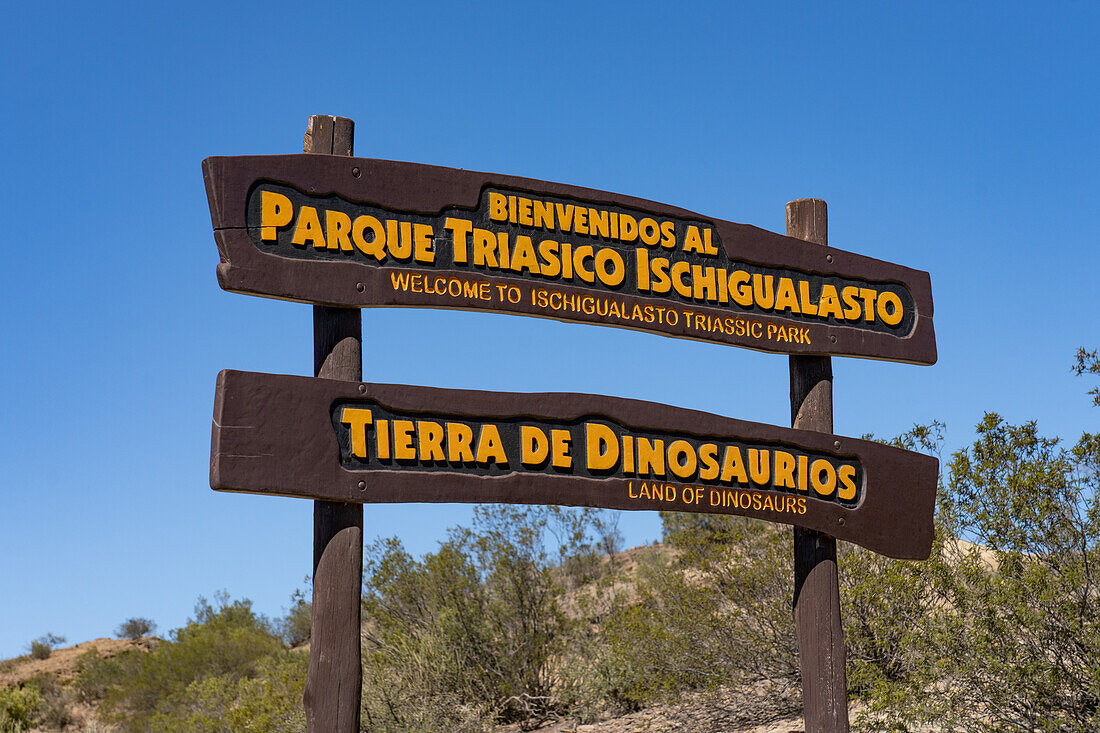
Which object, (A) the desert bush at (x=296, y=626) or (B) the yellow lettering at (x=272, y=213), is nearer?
(B) the yellow lettering at (x=272, y=213)

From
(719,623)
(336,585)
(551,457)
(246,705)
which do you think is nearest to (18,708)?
(246,705)

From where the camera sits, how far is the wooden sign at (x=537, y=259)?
18.0ft

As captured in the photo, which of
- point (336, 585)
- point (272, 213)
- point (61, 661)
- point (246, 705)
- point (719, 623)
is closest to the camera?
point (336, 585)

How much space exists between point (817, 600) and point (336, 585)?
124 inches

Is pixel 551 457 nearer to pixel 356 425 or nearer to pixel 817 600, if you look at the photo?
pixel 356 425

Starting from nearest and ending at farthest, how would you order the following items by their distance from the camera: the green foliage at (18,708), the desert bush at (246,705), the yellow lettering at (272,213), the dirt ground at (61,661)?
1. the yellow lettering at (272,213)
2. the desert bush at (246,705)
3. the green foliage at (18,708)
4. the dirt ground at (61,661)

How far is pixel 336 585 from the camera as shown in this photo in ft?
17.5

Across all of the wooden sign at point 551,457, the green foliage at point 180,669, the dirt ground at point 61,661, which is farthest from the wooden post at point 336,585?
the dirt ground at point 61,661

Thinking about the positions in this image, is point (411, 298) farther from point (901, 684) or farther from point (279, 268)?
point (901, 684)

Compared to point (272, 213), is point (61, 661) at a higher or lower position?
lower

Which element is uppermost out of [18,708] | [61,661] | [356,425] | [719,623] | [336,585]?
[356,425]

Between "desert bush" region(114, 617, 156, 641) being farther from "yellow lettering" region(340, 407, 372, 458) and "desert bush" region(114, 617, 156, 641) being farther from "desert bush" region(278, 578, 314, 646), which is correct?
"yellow lettering" region(340, 407, 372, 458)

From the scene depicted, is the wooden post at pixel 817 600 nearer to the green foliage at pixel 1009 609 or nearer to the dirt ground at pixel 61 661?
the green foliage at pixel 1009 609

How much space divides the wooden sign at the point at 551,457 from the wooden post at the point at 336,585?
20 centimetres
